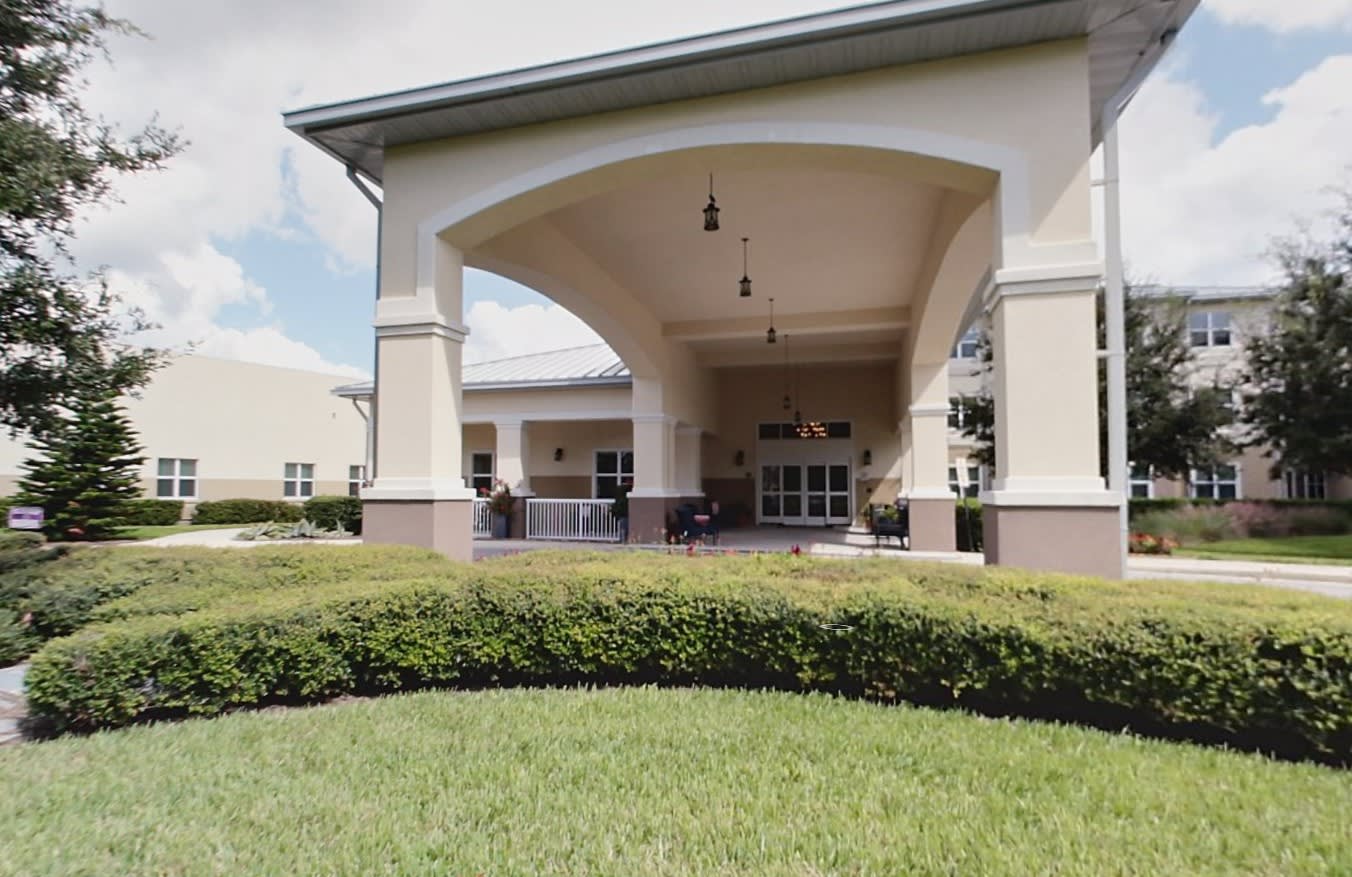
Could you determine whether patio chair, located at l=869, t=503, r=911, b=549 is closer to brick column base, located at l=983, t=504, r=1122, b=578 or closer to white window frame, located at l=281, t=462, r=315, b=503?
brick column base, located at l=983, t=504, r=1122, b=578

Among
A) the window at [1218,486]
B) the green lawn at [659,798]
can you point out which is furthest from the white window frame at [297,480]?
the window at [1218,486]

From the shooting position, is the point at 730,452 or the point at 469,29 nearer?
the point at 469,29

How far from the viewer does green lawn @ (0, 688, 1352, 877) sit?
7.73 ft

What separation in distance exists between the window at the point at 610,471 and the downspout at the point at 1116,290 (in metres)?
13.0

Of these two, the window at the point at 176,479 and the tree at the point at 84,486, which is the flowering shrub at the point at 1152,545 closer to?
the tree at the point at 84,486

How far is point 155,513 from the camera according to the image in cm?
2025

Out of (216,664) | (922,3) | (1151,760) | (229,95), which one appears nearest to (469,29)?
(229,95)

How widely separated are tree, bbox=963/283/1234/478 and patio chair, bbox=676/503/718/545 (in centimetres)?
728

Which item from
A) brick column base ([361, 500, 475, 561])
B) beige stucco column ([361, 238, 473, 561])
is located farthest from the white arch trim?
brick column base ([361, 500, 475, 561])

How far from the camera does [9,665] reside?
5.24 m

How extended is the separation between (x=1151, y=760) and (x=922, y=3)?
17.5 ft

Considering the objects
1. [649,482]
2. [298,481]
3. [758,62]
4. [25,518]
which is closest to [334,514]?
[25,518]

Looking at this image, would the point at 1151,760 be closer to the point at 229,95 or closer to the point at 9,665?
the point at 9,665

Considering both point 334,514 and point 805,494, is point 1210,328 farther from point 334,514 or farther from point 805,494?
point 334,514
